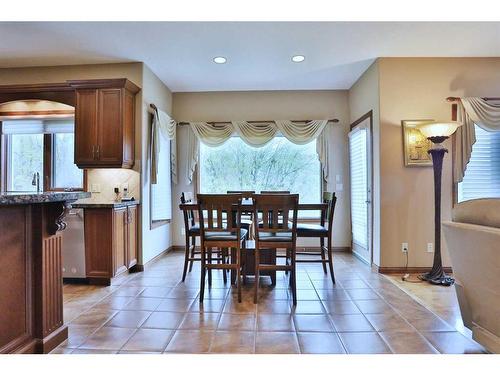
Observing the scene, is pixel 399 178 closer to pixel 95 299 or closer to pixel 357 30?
pixel 357 30

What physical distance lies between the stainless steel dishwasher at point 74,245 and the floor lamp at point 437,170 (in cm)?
386

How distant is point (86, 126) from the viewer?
391 cm

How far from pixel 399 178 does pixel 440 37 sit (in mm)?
1614

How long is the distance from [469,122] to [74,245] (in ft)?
15.9

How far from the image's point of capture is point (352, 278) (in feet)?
12.2

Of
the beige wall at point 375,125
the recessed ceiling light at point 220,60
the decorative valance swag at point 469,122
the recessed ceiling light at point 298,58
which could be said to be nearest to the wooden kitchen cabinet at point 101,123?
the recessed ceiling light at point 220,60

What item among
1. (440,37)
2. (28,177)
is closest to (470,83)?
(440,37)

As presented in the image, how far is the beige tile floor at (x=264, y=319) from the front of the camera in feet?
6.91

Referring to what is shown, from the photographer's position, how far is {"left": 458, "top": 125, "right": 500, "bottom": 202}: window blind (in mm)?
4035

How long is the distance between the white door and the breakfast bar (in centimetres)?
359

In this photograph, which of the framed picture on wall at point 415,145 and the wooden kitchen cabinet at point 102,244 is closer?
the wooden kitchen cabinet at point 102,244

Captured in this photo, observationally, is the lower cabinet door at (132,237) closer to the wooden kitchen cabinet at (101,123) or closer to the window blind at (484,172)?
the wooden kitchen cabinet at (101,123)

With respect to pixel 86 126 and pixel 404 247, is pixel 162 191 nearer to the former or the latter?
pixel 86 126
